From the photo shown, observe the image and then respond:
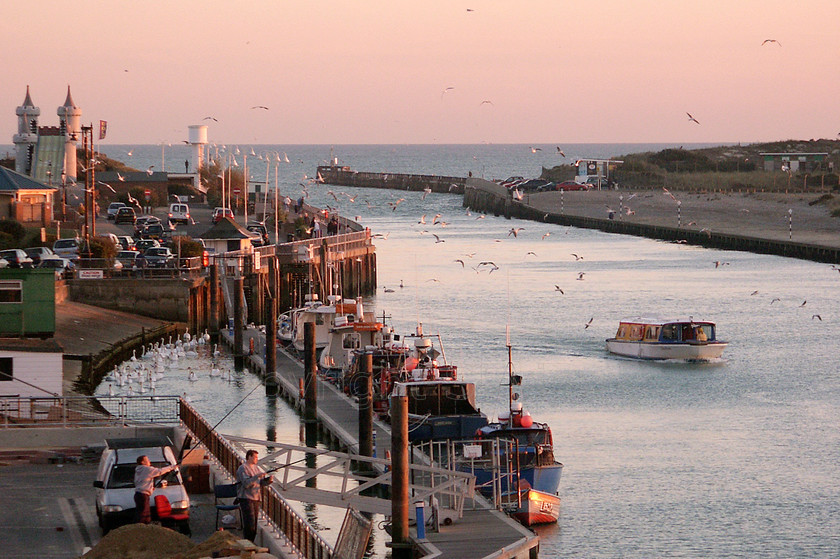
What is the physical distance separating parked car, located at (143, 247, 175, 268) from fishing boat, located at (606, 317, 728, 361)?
70.5ft

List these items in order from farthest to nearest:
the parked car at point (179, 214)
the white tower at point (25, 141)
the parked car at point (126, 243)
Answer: the white tower at point (25, 141)
the parked car at point (179, 214)
the parked car at point (126, 243)

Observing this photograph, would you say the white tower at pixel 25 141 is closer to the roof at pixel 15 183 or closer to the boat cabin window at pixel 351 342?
the roof at pixel 15 183

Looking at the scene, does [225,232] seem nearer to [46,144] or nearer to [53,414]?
[53,414]

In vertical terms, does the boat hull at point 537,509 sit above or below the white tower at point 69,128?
below

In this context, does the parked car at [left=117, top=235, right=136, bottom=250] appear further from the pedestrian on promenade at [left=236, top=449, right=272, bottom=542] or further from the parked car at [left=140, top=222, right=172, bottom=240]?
the pedestrian on promenade at [left=236, top=449, right=272, bottom=542]

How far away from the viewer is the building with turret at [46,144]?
125 meters

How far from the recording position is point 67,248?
70812 mm

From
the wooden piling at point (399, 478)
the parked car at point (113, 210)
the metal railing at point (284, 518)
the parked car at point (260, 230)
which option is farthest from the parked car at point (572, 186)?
the wooden piling at point (399, 478)

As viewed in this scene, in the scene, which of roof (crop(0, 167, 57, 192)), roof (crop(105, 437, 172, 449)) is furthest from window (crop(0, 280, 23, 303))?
roof (crop(0, 167, 57, 192))

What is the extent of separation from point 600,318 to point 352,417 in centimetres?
3484

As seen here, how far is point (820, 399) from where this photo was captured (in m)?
48.7

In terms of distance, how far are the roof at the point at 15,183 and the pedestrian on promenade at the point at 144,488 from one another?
64.0 meters

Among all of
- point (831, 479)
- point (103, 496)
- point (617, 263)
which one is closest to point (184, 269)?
point (831, 479)

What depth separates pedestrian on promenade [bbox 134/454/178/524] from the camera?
22.1 meters
